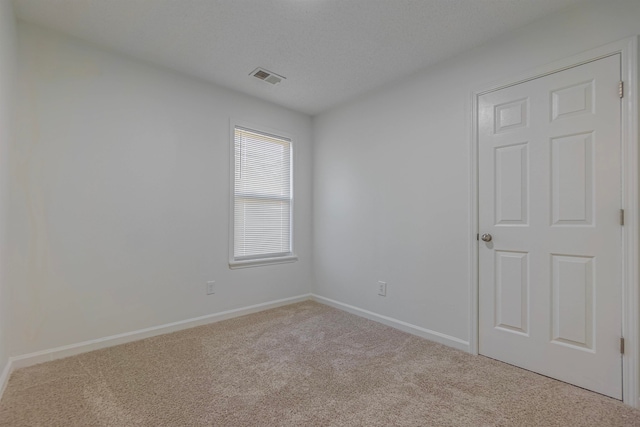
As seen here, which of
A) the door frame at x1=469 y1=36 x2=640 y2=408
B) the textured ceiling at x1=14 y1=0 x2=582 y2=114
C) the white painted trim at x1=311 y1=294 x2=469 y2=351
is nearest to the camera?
the door frame at x1=469 y1=36 x2=640 y2=408

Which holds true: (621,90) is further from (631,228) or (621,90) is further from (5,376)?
(5,376)

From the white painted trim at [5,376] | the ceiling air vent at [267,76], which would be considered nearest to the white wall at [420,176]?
the ceiling air vent at [267,76]

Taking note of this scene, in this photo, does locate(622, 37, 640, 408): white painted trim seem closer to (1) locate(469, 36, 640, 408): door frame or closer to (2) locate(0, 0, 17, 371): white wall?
(1) locate(469, 36, 640, 408): door frame

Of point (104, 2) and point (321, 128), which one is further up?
point (104, 2)

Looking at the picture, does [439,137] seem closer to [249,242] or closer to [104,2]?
[249,242]

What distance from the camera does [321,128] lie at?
3.85 metres

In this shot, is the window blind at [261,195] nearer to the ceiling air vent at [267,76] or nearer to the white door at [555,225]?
the ceiling air vent at [267,76]

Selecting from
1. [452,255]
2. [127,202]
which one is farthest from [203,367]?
[452,255]

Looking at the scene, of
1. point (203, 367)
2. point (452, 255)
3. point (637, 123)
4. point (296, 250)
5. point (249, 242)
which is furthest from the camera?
point (296, 250)

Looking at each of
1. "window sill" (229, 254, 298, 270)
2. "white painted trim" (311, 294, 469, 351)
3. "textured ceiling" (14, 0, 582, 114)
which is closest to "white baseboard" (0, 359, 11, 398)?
"window sill" (229, 254, 298, 270)

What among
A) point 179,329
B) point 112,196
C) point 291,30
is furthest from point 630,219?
point 112,196

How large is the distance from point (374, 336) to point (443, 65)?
98.2 inches

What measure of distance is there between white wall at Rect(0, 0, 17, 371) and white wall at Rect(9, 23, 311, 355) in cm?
14

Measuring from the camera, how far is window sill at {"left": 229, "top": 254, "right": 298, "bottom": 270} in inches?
127
